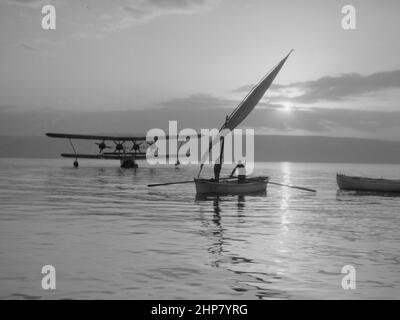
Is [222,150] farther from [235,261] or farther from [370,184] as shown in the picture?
[235,261]

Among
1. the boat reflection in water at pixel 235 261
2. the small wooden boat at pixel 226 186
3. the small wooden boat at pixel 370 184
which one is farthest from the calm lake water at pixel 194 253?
the small wooden boat at pixel 370 184

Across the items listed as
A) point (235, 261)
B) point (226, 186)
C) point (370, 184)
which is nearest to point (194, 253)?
point (235, 261)

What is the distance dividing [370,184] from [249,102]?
1052 inches

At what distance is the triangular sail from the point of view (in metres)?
55.0

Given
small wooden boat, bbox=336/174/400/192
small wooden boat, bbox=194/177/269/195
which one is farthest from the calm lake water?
small wooden boat, bbox=336/174/400/192

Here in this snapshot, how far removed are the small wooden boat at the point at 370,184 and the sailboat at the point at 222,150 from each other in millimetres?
18647

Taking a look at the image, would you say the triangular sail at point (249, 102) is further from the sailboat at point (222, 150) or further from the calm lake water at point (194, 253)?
the calm lake water at point (194, 253)

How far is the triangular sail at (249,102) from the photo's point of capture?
54969mm

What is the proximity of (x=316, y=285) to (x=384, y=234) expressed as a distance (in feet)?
48.0

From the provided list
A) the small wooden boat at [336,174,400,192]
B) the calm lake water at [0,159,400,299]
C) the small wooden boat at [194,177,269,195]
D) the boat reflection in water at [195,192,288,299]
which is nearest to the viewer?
the boat reflection in water at [195,192,288,299]

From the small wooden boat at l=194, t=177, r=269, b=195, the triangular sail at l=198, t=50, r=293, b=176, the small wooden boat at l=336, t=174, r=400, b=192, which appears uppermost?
the triangular sail at l=198, t=50, r=293, b=176

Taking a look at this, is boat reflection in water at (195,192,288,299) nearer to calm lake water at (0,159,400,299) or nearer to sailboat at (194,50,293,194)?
calm lake water at (0,159,400,299)

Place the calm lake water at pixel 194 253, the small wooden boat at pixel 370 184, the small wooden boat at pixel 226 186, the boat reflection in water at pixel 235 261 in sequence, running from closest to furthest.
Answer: the boat reflection in water at pixel 235 261
the calm lake water at pixel 194 253
the small wooden boat at pixel 226 186
the small wooden boat at pixel 370 184

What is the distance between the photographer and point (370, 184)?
239 ft
